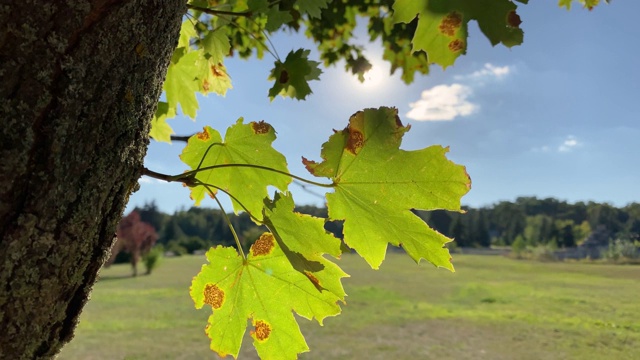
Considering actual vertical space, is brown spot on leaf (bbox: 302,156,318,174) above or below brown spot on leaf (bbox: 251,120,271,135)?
below

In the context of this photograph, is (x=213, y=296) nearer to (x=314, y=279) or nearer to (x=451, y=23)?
(x=314, y=279)

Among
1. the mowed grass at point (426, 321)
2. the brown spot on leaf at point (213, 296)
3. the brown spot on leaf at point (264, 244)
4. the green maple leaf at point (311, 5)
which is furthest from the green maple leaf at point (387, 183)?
the mowed grass at point (426, 321)

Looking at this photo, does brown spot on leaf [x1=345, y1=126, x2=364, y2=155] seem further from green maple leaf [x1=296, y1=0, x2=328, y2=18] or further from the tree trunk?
green maple leaf [x1=296, y1=0, x2=328, y2=18]

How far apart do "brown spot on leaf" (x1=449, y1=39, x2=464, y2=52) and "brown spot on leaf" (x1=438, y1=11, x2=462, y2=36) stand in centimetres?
1

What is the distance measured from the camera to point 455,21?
792 millimetres

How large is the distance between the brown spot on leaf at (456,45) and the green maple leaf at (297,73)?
0.44 m

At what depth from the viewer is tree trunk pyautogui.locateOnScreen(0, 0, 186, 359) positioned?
1.31 feet

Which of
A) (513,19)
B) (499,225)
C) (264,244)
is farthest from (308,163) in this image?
(499,225)

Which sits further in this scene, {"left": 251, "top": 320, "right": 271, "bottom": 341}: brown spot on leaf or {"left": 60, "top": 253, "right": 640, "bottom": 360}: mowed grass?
{"left": 60, "top": 253, "right": 640, "bottom": 360}: mowed grass

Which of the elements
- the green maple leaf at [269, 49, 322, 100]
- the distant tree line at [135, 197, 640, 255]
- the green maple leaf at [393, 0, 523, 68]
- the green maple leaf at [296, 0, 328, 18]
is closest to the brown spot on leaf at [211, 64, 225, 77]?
the green maple leaf at [269, 49, 322, 100]

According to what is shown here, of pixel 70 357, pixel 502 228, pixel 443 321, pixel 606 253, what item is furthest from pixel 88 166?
pixel 502 228

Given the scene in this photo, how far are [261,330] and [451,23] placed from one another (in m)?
0.60

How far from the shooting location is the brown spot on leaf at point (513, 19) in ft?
2.45

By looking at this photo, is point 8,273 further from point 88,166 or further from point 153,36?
point 153,36
